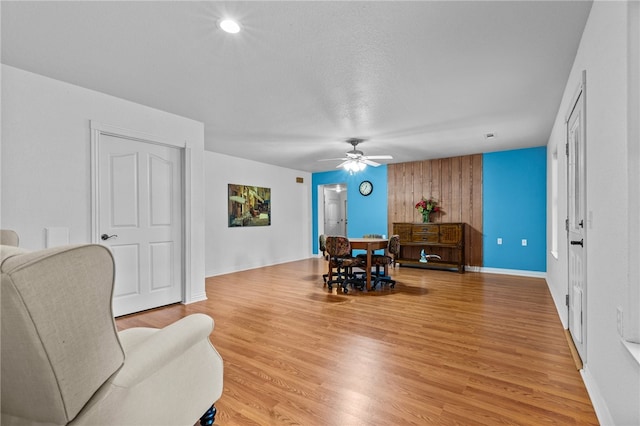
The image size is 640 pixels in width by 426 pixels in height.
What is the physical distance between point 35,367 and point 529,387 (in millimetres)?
2521

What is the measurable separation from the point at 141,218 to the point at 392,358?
3190 millimetres

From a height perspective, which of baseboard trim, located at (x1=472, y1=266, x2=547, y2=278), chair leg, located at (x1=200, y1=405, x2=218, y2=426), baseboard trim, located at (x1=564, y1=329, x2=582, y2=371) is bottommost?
baseboard trim, located at (x1=472, y1=266, x2=547, y2=278)

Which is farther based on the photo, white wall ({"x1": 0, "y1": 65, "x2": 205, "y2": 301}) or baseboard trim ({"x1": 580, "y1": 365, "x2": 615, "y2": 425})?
white wall ({"x1": 0, "y1": 65, "x2": 205, "y2": 301})

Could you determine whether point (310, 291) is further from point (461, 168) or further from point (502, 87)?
point (461, 168)

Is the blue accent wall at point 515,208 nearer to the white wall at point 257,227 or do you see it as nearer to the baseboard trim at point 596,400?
the baseboard trim at point 596,400

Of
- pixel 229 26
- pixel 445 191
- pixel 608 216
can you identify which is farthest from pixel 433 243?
pixel 229 26

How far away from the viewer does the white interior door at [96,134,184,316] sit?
330 centimetres

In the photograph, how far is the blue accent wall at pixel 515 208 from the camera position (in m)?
5.52

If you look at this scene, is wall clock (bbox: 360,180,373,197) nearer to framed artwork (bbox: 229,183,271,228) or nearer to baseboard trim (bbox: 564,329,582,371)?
framed artwork (bbox: 229,183,271,228)

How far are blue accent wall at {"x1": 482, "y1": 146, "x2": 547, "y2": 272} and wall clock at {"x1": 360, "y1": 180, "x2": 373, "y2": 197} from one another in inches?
100

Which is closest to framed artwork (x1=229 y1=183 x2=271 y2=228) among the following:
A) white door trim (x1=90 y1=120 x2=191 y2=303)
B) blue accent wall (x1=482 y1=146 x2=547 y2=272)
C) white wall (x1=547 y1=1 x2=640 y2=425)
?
white door trim (x1=90 y1=120 x2=191 y2=303)

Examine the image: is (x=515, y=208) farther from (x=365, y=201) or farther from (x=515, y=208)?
(x=365, y=201)

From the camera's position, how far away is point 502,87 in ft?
9.91

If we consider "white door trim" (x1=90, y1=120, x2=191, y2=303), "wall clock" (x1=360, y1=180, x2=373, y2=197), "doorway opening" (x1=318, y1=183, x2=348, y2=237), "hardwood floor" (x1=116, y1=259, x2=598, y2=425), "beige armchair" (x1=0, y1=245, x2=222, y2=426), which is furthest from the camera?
"doorway opening" (x1=318, y1=183, x2=348, y2=237)
